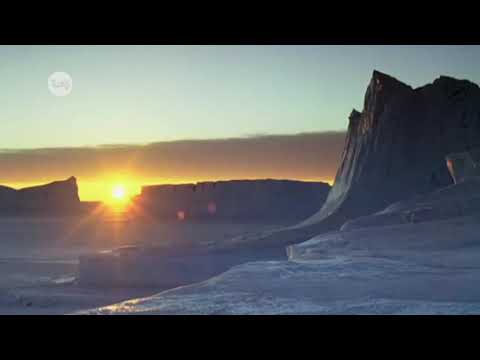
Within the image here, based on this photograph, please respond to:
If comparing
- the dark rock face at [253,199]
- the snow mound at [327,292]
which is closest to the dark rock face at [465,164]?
the snow mound at [327,292]

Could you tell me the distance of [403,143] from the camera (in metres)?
23.9

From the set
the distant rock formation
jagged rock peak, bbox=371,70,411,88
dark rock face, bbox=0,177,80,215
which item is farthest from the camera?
dark rock face, bbox=0,177,80,215

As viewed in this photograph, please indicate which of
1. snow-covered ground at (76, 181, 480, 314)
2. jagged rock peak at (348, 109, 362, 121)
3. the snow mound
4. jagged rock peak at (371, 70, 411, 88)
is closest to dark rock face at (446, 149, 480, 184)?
snow-covered ground at (76, 181, 480, 314)

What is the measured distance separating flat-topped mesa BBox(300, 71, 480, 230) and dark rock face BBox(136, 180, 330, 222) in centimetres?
Result: 2909

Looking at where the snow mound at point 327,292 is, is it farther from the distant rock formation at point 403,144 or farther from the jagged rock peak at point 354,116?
the jagged rock peak at point 354,116

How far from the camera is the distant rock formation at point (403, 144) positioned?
22734mm

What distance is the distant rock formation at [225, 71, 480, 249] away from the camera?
22.7 metres

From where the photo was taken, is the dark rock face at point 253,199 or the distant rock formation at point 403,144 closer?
the distant rock formation at point 403,144

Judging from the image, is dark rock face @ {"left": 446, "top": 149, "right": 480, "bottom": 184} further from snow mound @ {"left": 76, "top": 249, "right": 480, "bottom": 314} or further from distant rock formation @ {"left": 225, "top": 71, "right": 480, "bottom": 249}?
snow mound @ {"left": 76, "top": 249, "right": 480, "bottom": 314}
